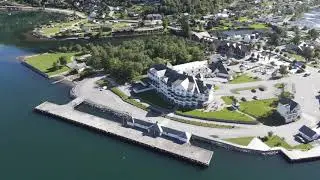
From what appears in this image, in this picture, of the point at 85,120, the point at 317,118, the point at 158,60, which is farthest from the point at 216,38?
the point at 85,120

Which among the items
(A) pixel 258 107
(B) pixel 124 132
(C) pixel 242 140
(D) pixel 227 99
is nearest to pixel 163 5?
(D) pixel 227 99

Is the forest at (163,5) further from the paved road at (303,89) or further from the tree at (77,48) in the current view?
the paved road at (303,89)

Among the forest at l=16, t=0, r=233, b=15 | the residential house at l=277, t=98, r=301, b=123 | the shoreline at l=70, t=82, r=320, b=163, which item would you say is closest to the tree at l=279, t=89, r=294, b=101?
the residential house at l=277, t=98, r=301, b=123

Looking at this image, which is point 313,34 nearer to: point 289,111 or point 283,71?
point 283,71

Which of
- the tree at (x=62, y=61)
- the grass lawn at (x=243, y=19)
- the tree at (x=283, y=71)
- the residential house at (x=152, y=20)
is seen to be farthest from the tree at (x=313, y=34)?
the tree at (x=62, y=61)

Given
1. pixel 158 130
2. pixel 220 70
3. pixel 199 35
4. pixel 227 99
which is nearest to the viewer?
pixel 158 130

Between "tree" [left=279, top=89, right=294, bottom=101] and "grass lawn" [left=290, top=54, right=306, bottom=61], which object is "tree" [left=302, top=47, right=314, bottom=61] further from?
"tree" [left=279, top=89, right=294, bottom=101]
